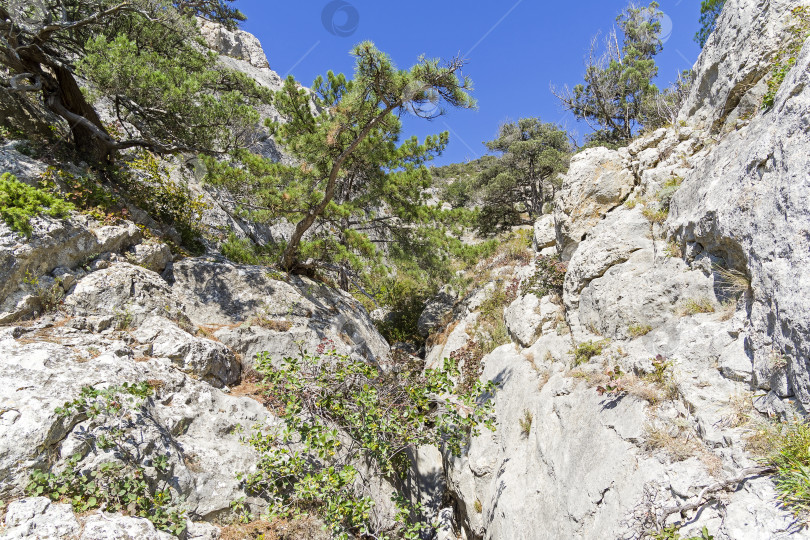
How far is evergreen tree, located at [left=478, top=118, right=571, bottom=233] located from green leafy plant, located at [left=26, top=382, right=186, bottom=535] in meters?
17.3

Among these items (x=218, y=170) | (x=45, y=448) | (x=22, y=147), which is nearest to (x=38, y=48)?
(x=22, y=147)

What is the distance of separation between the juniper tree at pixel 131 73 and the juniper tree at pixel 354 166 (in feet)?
4.15

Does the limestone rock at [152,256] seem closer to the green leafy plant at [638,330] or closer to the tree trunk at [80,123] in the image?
the tree trunk at [80,123]

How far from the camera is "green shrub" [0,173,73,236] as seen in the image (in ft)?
20.5

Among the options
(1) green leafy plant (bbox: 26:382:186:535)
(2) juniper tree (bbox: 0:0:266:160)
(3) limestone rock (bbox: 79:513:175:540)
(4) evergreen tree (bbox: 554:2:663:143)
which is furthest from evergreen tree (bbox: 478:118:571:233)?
(3) limestone rock (bbox: 79:513:175:540)

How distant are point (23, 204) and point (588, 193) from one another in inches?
455

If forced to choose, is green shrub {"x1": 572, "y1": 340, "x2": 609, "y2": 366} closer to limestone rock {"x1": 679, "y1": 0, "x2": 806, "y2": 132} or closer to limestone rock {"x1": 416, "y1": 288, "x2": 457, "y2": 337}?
limestone rock {"x1": 679, "y1": 0, "x2": 806, "y2": 132}

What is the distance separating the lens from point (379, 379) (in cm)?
734

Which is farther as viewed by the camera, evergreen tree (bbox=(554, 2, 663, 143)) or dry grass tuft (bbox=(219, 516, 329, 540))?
evergreen tree (bbox=(554, 2, 663, 143))

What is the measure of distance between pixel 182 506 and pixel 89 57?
8.63m

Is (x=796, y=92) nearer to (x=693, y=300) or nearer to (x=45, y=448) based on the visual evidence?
(x=693, y=300)

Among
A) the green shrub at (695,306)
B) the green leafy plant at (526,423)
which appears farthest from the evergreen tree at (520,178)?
the green shrub at (695,306)

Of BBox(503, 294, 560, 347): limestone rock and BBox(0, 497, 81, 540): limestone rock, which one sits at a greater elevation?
BBox(503, 294, 560, 347): limestone rock

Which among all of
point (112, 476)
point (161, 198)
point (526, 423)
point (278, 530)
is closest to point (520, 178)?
point (526, 423)
